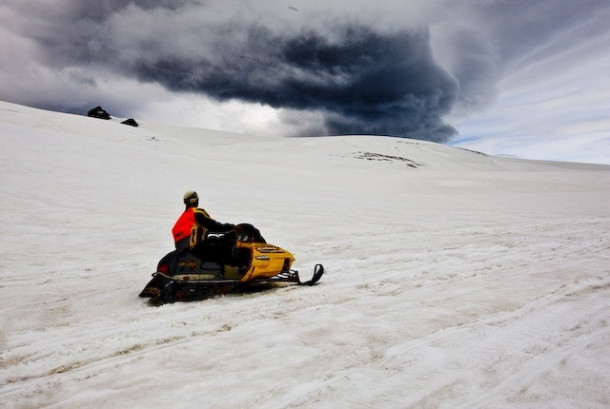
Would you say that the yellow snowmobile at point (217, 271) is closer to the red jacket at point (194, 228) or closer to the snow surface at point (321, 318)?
the red jacket at point (194, 228)

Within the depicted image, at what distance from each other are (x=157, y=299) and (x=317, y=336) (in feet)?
9.21

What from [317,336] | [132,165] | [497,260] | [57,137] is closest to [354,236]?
[497,260]

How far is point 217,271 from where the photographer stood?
231 inches

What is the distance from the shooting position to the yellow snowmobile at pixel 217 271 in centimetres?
561

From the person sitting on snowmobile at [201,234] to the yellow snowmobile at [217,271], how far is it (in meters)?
0.05

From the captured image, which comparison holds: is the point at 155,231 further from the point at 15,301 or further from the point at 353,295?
the point at 353,295

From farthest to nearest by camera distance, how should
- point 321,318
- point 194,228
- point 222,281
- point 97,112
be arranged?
point 97,112
point 222,281
point 194,228
point 321,318

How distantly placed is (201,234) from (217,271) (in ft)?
2.04

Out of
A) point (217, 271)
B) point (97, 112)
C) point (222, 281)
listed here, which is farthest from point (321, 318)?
point (97, 112)

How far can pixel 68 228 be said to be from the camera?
1102 centimetres

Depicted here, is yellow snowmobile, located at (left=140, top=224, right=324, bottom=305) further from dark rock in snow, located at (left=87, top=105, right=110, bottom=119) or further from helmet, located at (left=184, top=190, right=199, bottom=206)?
dark rock in snow, located at (left=87, top=105, right=110, bottom=119)

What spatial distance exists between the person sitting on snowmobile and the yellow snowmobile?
1.9 inches

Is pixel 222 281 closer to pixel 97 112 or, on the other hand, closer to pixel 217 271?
pixel 217 271

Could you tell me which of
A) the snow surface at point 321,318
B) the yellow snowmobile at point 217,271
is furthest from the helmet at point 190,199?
the snow surface at point 321,318
